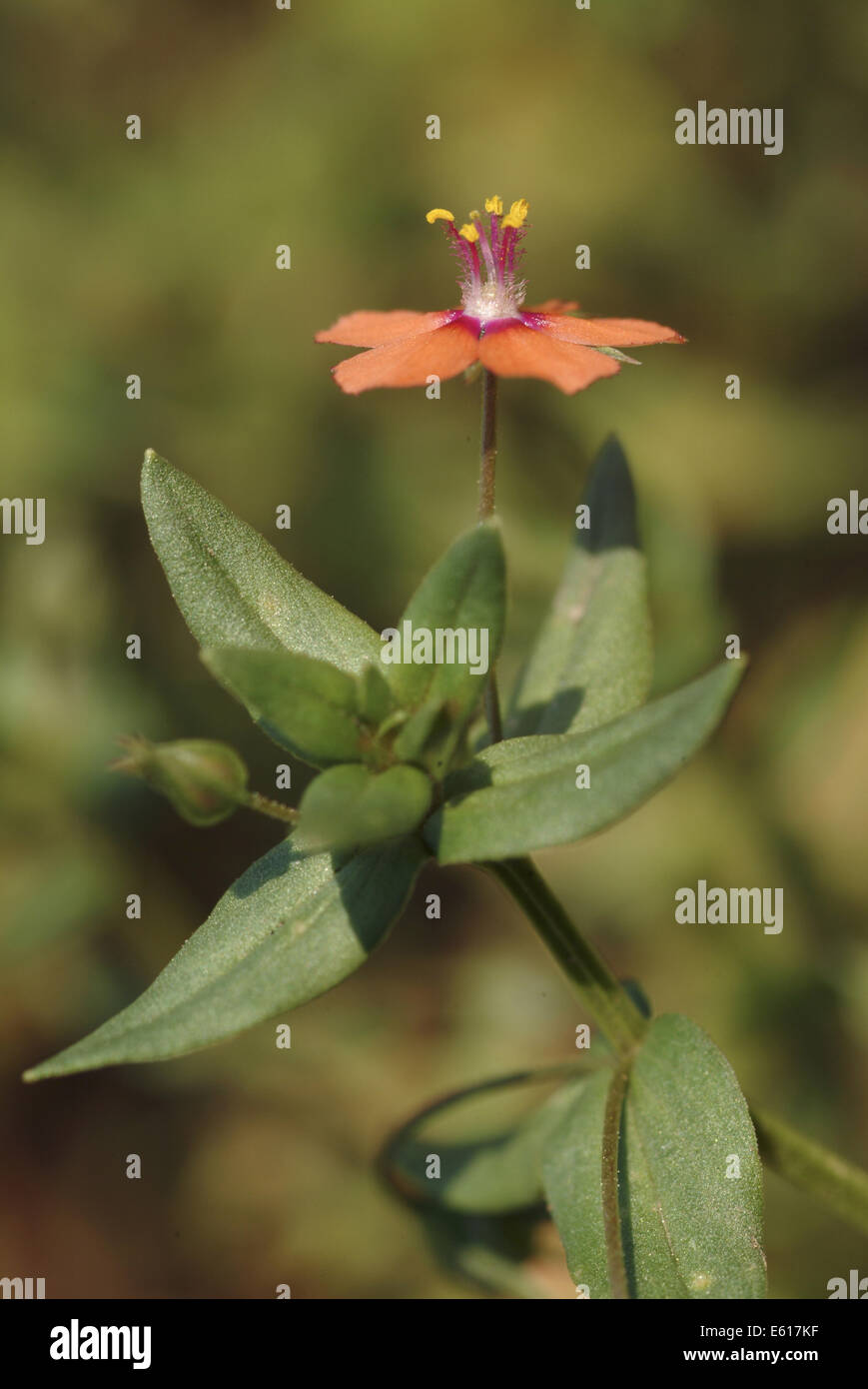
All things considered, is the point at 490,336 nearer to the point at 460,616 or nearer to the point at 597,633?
the point at 460,616

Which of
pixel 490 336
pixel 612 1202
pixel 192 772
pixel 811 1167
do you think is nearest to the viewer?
pixel 192 772

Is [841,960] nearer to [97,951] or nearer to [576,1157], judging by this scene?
[576,1157]


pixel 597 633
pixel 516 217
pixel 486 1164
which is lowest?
pixel 486 1164

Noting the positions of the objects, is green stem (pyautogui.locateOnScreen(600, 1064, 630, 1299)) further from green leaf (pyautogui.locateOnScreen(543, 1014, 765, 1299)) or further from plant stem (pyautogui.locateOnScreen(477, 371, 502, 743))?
plant stem (pyautogui.locateOnScreen(477, 371, 502, 743))

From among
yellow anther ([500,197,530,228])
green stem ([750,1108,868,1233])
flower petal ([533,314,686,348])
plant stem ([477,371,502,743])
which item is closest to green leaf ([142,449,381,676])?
plant stem ([477,371,502,743])

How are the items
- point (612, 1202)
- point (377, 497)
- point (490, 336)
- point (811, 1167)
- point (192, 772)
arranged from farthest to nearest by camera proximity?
point (377, 497) < point (811, 1167) < point (490, 336) < point (612, 1202) < point (192, 772)

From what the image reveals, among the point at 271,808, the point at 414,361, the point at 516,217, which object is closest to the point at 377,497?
the point at 516,217

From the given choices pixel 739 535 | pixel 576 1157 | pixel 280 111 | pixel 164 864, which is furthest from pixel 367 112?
pixel 576 1157
